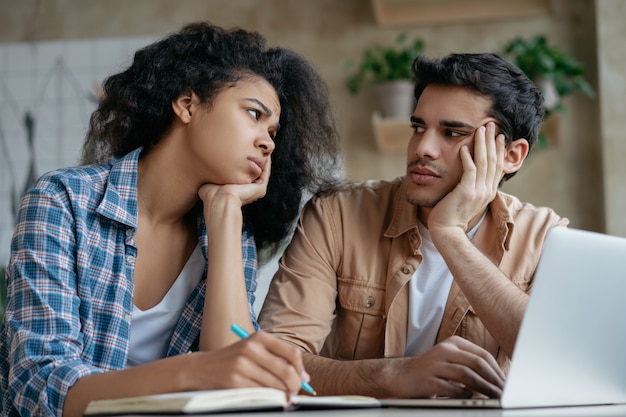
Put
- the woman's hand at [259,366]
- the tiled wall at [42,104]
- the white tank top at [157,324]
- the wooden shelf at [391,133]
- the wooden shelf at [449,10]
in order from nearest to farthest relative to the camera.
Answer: the woman's hand at [259,366] → the white tank top at [157,324] → the wooden shelf at [391,133] → the wooden shelf at [449,10] → the tiled wall at [42,104]

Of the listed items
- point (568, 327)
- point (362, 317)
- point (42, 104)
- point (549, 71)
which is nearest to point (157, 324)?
point (362, 317)

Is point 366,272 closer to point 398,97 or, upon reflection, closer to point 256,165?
point 256,165

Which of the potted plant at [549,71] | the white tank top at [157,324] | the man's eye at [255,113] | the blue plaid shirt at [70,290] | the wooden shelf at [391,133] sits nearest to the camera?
the blue plaid shirt at [70,290]

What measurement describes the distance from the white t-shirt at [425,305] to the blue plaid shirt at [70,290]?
34cm

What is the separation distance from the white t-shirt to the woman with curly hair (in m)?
0.34

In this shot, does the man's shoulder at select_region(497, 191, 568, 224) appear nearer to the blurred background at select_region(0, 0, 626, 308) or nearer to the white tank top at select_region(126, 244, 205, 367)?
the white tank top at select_region(126, 244, 205, 367)

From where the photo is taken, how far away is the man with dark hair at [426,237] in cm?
166

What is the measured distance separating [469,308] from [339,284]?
0.29 m

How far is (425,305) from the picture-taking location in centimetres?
A: 169

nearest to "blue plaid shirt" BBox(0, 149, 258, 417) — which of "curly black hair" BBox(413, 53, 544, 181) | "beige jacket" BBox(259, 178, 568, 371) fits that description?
"beige jacket" BBox(259, 178, 568, 371)

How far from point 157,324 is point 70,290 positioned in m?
0.27

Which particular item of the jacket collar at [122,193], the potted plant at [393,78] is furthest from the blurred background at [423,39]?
the jacket collar at [122,193]

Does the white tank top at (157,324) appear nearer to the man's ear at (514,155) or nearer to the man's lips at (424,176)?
the man's lips at (424,176)

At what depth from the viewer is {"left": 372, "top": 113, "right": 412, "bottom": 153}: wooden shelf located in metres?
3.16
